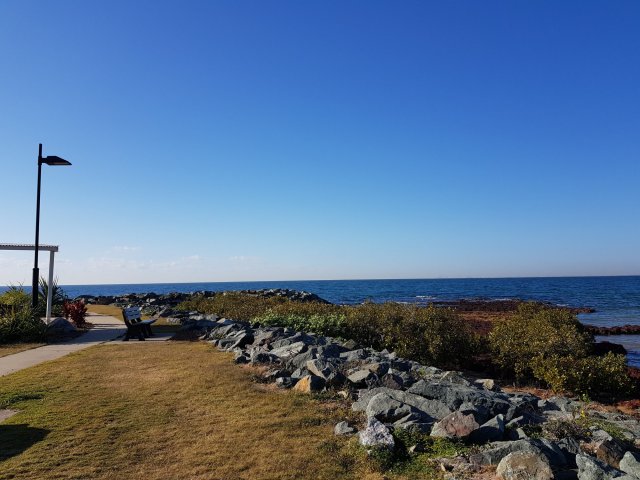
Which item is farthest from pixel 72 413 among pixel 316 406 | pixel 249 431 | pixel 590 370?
pixel 590 370

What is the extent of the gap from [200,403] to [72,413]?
1791 mm

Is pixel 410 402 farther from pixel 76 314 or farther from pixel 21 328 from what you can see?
pixel 76 314

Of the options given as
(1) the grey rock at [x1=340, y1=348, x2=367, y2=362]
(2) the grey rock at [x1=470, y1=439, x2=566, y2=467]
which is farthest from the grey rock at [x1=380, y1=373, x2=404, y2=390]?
(2) the grey rock at [x1=470, y1=439, x2=566, y2=467]

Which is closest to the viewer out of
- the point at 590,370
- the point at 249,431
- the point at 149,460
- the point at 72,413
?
the point at 149,460

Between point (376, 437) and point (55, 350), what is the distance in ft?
36.7

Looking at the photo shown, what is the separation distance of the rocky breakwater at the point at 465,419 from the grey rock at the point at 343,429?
13mm

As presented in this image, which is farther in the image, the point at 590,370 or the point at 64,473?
the point at 590,370

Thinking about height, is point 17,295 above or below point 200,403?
above

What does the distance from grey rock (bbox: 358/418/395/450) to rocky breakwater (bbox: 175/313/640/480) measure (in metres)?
0.01

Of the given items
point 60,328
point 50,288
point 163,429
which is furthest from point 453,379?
point 50,288

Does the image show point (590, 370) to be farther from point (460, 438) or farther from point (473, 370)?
point (460, 438)

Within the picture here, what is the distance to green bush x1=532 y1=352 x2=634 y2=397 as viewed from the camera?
1012cm

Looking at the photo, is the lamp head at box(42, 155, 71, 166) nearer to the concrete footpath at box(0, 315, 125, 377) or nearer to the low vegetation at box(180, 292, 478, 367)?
the concrete footpath at box(0, 315, 125, 377)

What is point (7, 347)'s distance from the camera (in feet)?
44.8
